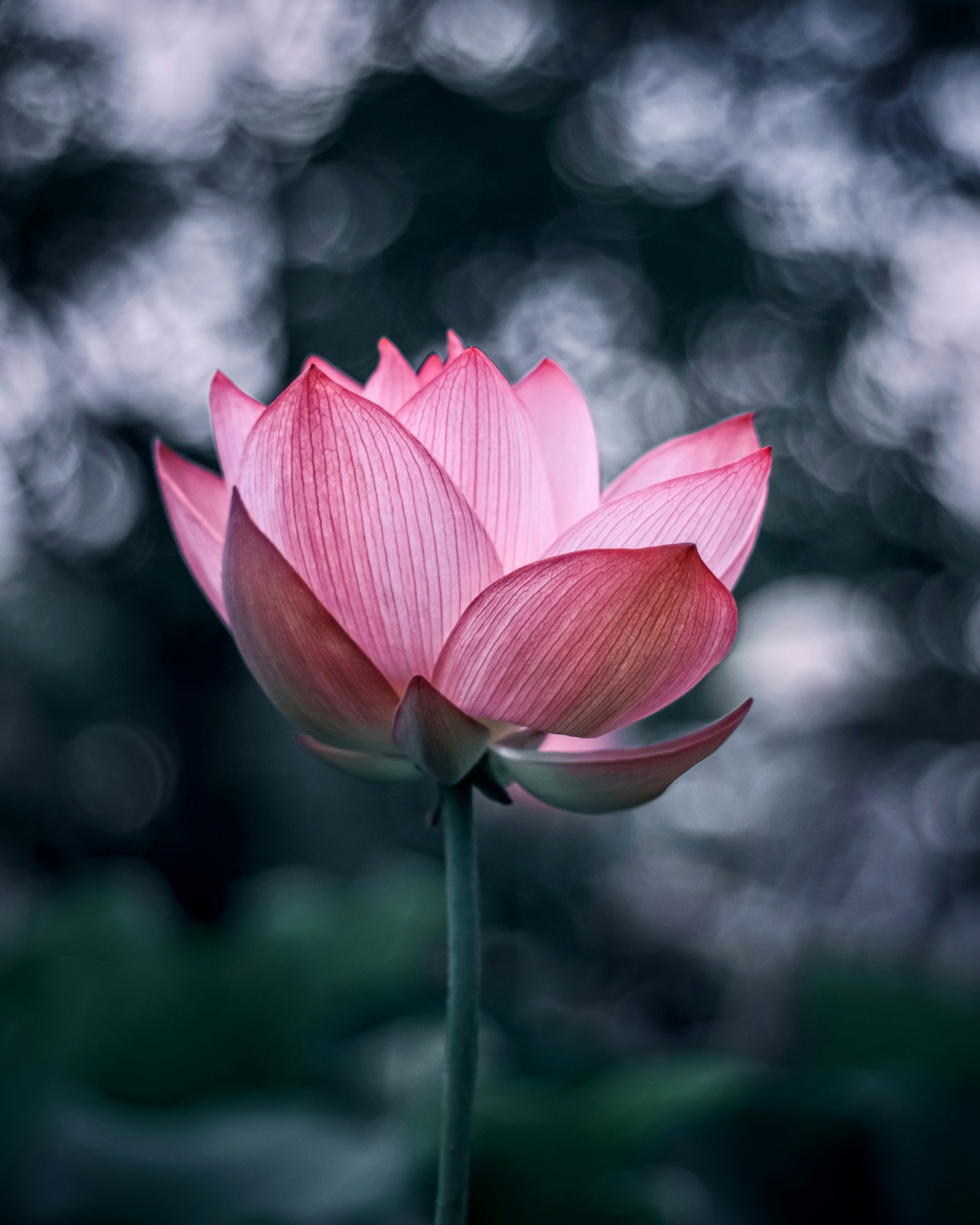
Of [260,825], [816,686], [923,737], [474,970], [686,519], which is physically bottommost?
[260,825]

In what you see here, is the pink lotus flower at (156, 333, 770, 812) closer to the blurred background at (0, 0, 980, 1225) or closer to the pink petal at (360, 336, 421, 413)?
the pink petal at (360, 336, 421, 413)

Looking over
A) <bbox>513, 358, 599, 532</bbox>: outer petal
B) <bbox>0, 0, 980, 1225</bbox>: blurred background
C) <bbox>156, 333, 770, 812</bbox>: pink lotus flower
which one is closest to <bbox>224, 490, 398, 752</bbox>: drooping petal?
<bbox>156, 333, 770, 812</bbox>: pink lotus flower

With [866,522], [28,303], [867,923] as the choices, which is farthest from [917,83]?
[28,303]

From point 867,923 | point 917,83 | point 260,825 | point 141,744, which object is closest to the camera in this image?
point 867,923

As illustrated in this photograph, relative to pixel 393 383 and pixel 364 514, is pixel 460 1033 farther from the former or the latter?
pixel 393 383

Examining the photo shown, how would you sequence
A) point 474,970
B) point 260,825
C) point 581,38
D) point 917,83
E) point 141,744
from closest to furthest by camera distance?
point 474,970, point 917,83, point 581,38, point 260,825, point 141,744

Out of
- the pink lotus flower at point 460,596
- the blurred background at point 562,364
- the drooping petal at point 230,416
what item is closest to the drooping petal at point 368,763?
the pink lotus flower at point 460,596

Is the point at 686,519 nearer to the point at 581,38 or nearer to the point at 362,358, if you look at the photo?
the point at 362,358
